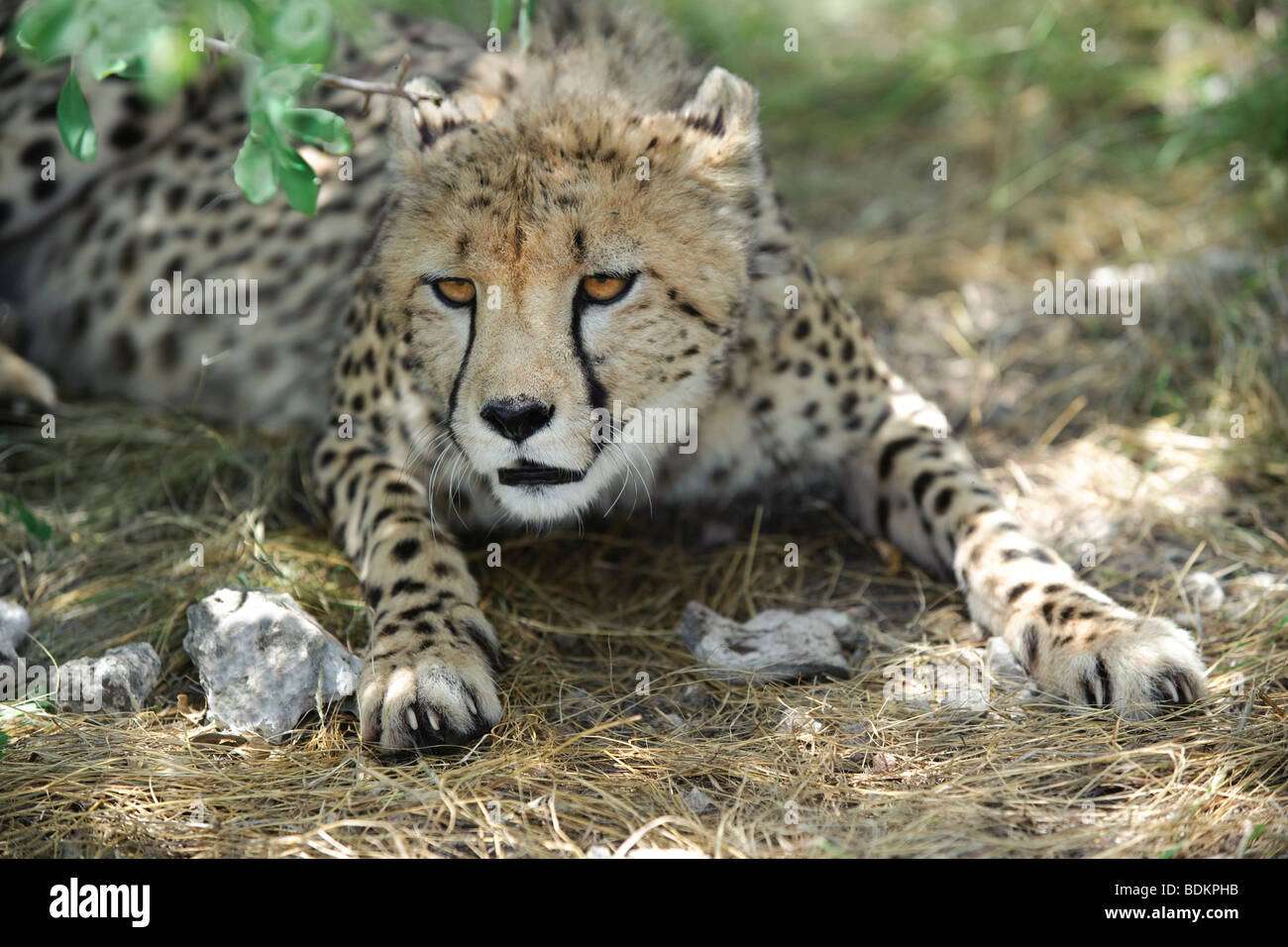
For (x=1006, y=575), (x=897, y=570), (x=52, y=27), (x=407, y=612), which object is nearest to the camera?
(x=52, y=27)

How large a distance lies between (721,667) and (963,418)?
1.54m

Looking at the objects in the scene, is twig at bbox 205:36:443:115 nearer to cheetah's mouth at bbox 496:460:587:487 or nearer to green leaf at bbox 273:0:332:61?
green leaf at bbox 273:0:332:61

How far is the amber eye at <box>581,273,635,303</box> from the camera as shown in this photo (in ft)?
8.46

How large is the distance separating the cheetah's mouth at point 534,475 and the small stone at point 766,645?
1.51 feet

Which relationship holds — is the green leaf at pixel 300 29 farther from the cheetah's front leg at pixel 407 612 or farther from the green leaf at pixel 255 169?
the cheetah's front leg at pixel 407 612

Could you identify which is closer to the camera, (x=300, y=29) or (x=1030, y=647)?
(x=300, y=29)

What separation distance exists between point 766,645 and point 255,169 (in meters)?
1.41

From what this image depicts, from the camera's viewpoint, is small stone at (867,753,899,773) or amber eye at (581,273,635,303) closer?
small stone at (867,753,899,773)

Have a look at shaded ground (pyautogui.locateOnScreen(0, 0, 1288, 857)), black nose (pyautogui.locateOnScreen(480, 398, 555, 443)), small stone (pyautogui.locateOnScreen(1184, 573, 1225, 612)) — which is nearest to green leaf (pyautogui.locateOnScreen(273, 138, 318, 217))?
black nose (pyautogui.locateOnScreen(480, 398, 555, 443))

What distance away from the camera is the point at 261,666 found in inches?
96.9

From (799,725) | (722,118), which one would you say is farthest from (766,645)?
(722,118)

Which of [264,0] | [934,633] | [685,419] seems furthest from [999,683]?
[264,0]

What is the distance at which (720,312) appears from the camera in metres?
2.76

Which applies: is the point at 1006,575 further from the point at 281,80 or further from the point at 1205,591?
the point at 281,80
